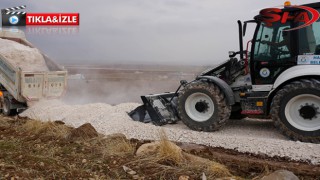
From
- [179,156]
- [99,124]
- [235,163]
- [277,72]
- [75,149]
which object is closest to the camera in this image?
[179,156]

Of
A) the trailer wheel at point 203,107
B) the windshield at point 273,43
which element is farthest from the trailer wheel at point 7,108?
the windshield at point 273,43

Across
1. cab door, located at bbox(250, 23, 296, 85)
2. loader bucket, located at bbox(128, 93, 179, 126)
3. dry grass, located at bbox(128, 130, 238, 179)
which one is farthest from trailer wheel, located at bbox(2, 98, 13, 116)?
cab door, located at bbox(250, 23, 296, 85)

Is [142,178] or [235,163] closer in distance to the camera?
[142,178]

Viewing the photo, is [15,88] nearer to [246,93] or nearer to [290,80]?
[246,93]

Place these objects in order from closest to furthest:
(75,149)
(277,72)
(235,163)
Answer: (235,163), (75,149), (277,72)

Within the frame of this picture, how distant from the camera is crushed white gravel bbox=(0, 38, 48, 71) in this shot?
1159cm

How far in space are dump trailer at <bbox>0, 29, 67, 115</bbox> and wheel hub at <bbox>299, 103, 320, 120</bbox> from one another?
7669mm

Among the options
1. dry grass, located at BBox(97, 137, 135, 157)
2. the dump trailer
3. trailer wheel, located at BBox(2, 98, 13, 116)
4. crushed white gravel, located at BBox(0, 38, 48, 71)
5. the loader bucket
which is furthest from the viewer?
crushed white gravel, located at BBox(0, 38, 48, 71)

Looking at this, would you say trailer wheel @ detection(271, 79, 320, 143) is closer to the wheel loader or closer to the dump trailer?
the wheel loader

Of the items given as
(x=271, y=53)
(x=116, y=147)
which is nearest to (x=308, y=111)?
(x=271, y=53)

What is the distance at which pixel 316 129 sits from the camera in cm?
642

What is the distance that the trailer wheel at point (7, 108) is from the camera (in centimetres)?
1140

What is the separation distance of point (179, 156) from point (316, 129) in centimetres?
281

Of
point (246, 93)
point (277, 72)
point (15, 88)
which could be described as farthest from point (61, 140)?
point (15, 88)
